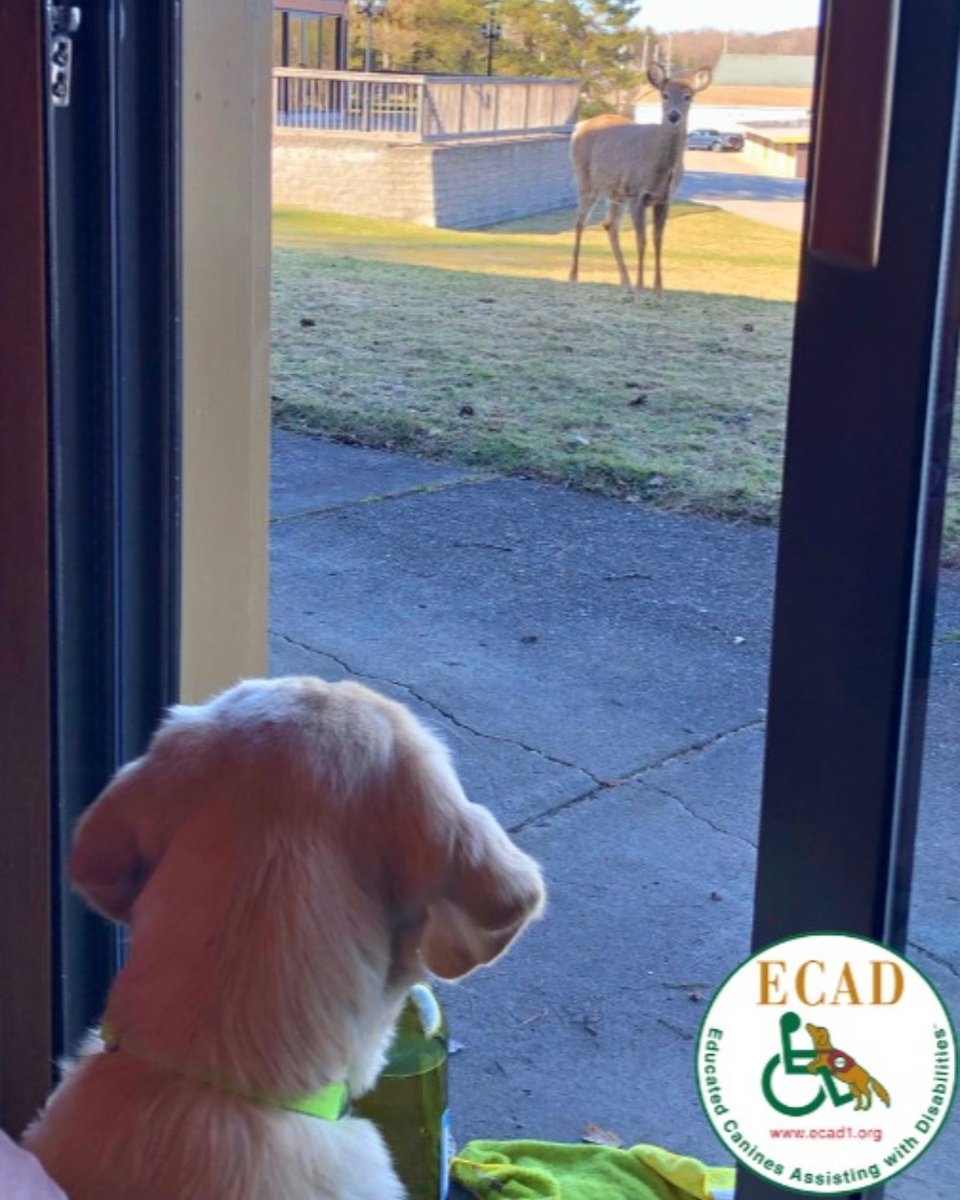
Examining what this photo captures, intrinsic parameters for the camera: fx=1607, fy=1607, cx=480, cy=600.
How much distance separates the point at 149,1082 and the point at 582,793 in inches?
70.1

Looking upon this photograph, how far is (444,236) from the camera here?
25.0 ft

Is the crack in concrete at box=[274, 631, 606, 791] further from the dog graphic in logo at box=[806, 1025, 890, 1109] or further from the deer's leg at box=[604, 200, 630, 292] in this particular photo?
the deer's leg at box=[604, 200, 630, 292]

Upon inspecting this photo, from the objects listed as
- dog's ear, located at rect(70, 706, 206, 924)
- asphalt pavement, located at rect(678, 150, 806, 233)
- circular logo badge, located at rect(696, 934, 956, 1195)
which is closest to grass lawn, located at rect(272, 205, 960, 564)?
asphalt pavement, located at rect(678, 150, 806, 233)

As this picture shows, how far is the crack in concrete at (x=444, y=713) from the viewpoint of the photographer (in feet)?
9.47

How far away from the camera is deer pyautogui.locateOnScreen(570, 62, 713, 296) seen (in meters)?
6.21

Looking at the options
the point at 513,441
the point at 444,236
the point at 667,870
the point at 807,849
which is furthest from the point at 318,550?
the point at 444,236

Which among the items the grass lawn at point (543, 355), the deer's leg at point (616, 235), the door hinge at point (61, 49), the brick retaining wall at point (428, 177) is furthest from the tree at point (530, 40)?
the deer's leg at point (616, 235)

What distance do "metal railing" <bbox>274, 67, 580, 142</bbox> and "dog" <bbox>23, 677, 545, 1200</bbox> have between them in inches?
60.8

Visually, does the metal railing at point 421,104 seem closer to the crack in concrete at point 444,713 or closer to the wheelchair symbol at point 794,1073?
the crack in concrete at point 444,713

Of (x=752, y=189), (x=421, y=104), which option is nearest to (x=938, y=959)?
(x=752, y=189)

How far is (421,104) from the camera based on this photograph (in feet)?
13.4

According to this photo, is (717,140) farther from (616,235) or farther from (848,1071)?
(616,235)

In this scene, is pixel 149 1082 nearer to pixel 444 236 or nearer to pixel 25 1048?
pixel 25 1048

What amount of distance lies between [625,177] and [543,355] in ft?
3.04
